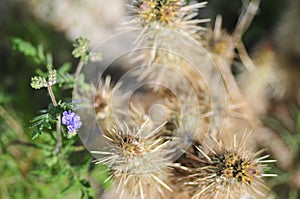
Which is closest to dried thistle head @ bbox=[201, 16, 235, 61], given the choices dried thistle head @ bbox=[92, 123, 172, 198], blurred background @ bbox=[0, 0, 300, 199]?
blurred background @ bbox=[0, 0, 300, 199]

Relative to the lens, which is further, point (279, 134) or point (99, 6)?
point (99, 6)

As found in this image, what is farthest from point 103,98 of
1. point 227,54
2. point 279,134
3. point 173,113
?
point 279,134

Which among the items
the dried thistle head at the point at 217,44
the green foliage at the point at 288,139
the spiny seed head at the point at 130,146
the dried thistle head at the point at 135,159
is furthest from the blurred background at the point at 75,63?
the spiny seed head at the point at 130,146

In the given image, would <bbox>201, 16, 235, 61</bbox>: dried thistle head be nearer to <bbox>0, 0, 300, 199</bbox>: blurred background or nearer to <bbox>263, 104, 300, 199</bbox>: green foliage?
<bbox>0, 0, 300, 199</bbox>: blurred background

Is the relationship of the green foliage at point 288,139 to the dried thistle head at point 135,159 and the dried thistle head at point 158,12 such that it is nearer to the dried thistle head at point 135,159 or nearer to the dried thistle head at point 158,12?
the dried thistle head at point 135,159

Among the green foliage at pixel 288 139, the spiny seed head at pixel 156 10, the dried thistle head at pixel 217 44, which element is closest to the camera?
the spiny seed head at pixel 156 10

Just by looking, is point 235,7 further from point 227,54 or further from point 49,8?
point 49,8
